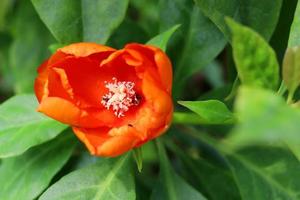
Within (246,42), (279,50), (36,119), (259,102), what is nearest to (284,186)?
(279,50)

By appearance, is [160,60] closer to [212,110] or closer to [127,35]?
[212,110]

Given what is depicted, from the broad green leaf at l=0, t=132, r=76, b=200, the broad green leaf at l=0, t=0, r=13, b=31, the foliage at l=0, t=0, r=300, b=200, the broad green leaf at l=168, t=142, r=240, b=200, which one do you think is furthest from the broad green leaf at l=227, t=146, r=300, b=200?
the broad green leaf at l=0, t=0, r=13, b=31

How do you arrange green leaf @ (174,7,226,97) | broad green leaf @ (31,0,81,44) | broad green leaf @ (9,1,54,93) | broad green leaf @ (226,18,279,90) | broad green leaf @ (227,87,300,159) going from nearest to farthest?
broad green leaf @ (227,87,300,159), broad green leaf @ (226,18,279,90), broad green leaf @ (31,0,81,44), green leaf @ (174,7,226,97), broad green leaf @ (9,1,54,93)

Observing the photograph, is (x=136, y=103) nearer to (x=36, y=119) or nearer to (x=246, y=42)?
(x=36, y=119)

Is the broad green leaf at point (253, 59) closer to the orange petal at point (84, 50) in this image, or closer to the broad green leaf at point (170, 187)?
the orange petal at point (84, 50)

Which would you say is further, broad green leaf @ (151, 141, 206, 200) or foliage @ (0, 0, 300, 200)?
broad green leaf @ (151, 141, 206, 200)

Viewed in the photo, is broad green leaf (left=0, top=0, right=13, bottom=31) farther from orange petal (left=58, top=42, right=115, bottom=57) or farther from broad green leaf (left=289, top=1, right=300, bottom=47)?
broad green leaf (left=289, top=1, right=300, bottom=47)

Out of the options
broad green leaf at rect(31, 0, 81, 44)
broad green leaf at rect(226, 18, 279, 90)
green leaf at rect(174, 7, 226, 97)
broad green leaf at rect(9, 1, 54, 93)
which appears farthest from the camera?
broad green leaf at rect(9, 1, 54, 93)
